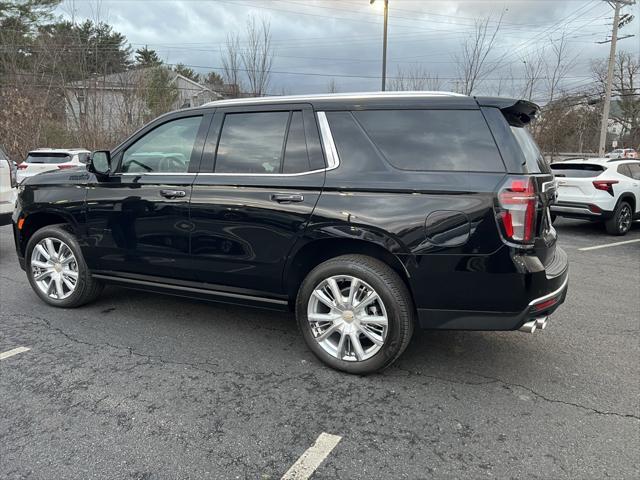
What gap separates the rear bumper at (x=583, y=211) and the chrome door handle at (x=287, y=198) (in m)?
7.59

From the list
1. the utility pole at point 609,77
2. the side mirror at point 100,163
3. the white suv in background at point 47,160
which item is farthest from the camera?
the utility pole at point 609,77

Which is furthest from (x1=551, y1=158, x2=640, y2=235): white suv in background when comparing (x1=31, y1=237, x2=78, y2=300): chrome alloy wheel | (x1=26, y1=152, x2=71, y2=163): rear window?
(x1=26, y1=152, x2=71, y2=163): rear window

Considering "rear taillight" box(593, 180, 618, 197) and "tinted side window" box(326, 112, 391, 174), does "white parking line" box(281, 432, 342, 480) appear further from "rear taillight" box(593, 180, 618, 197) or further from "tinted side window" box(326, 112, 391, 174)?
"rear taillight" box(593, 180, 618, 197)

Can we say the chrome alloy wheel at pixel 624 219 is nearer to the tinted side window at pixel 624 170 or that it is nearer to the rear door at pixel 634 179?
the rear door at pixel 634 179

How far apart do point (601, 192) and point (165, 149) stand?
876 cm

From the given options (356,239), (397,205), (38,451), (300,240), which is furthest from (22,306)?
(397,205)

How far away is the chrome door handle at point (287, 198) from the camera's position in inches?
131

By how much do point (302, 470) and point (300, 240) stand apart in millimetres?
1515

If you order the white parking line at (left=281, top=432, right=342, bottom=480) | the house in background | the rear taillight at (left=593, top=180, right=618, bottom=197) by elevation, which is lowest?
the white parking line at (left=281, top=432, right=342, bottom=480)

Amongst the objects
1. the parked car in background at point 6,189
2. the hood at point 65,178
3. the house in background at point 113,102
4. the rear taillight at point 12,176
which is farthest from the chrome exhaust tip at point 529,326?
the house in background at point 113,102

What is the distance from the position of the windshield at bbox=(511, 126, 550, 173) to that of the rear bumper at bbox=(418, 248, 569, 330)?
0.66 metres

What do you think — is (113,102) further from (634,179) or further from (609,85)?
(609,85)

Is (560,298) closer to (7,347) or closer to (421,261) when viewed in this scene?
(421,261)

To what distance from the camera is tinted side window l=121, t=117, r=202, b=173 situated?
3.90 meters
